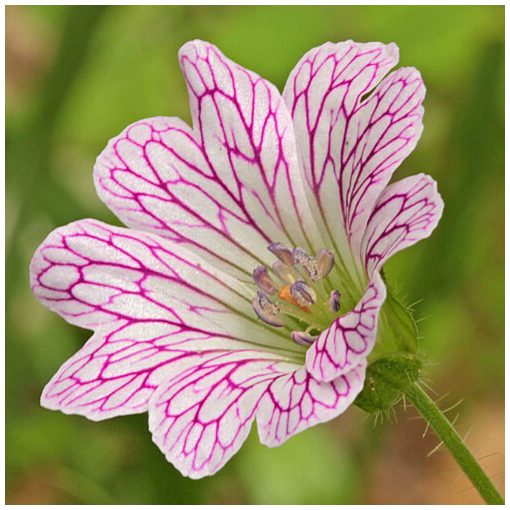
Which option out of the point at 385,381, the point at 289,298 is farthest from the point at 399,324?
the point at 289,298

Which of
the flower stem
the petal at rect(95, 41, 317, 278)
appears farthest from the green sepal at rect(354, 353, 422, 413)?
the petal at rect(95, 41, 317, 278)

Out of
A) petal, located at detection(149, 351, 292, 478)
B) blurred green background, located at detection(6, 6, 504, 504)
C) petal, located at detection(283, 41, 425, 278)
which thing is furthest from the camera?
blurred green background, located at detection(6, 6, 504, 504)

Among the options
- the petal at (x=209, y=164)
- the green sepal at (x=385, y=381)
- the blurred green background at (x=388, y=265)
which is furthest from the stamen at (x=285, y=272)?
the blurred green background at (x=388, y=265)

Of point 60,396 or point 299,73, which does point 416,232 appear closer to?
point 299,73

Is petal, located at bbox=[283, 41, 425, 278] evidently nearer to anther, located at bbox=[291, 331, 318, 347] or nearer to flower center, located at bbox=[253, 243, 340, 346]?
flower center, located at bbox=[253, 243, 340, 346]

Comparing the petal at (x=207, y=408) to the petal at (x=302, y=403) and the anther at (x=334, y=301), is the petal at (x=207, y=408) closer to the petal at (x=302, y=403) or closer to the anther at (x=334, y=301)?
the petal at (x=302, y=403)
